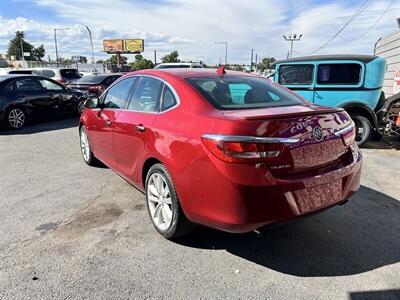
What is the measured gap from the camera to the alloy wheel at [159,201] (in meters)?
3.32

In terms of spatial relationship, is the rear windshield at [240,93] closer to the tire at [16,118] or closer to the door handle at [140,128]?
the door handle at [140,128]

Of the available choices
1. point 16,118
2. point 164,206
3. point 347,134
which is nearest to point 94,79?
point 16,118

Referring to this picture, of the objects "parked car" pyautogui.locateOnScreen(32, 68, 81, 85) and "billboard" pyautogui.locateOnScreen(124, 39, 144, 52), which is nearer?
"parked car" pyautogui.locateOnScreen(32, 68, 81, 85)

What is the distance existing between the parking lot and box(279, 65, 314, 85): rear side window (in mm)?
3958

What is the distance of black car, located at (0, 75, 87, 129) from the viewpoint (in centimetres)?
940

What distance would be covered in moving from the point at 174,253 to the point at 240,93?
1682 millimetres

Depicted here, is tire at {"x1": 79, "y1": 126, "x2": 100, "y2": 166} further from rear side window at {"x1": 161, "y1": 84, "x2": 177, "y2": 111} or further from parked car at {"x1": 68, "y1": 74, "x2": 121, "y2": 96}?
parked car at {"x1": 68, "y1": 74, "x2": 121, "y2": 96}

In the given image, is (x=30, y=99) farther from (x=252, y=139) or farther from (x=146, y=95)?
(x=252, y=139)

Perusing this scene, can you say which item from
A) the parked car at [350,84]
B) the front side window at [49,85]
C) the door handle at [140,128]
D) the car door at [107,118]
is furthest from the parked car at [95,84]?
the door handle at [140,128]

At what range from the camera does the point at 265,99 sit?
3.51m

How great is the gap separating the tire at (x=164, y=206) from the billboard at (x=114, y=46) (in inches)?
3199

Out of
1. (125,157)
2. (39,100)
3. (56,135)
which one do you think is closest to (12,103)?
(39,100)

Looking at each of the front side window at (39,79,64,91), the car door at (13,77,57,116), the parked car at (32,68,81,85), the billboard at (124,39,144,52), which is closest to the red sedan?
the car door at (13,77,57,116)

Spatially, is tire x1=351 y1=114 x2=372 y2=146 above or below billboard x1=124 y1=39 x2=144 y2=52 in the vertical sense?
below
